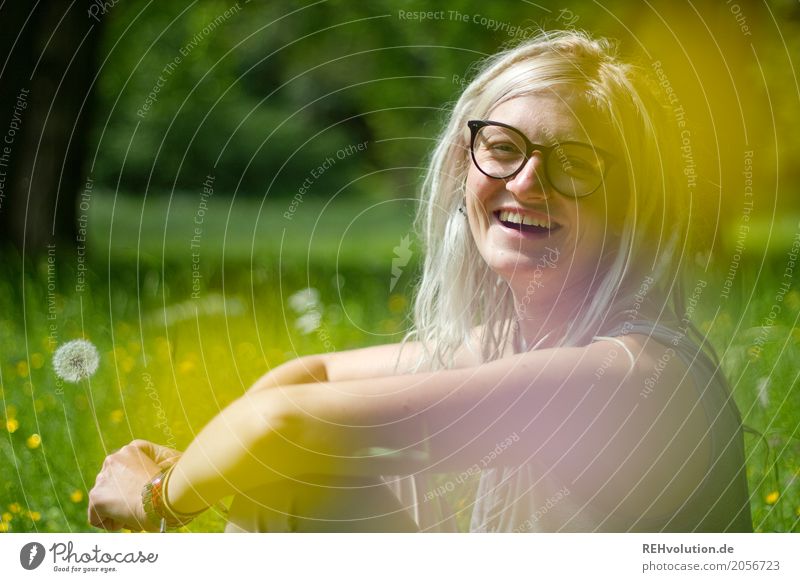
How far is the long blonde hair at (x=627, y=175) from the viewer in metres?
1.46

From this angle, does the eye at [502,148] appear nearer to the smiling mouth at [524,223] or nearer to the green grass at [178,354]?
the smiling mouth at [524,223]

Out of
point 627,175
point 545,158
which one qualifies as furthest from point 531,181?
point 627,175

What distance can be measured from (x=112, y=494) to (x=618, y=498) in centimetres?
73

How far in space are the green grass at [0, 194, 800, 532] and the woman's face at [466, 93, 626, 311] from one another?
2.06 ft

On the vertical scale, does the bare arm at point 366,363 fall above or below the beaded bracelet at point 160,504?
above

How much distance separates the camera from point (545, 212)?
58.6 inches

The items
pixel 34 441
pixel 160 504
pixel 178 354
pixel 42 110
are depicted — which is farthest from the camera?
pixel 42 110

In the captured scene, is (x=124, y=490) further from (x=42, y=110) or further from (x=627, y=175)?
(x=42, y=110)

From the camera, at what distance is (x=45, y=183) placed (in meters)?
3.15

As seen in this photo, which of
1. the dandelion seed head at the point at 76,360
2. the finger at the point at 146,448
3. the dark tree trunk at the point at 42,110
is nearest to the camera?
the finger at the point at 146,448

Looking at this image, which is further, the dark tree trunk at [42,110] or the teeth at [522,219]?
the dark tree trunk at [42,110]

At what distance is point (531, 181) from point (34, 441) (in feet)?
3.48

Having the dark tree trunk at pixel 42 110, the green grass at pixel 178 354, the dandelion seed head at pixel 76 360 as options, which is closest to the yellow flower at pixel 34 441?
the green grass at pixel 178 354

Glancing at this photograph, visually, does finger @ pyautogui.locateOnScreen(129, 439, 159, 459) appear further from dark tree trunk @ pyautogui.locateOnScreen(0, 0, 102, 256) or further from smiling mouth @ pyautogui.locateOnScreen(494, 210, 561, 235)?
dark tree trunk @ pyautogui.locateOnScreen(0, 0, 102, 256)
